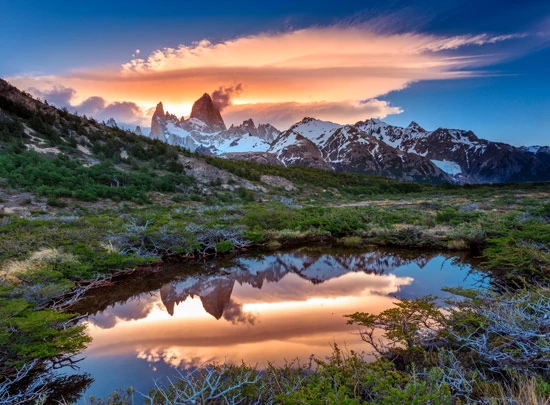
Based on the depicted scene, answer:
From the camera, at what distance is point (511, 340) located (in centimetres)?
478

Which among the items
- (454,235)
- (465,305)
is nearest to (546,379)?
(465,305)

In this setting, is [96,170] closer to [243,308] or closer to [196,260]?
[196,260]

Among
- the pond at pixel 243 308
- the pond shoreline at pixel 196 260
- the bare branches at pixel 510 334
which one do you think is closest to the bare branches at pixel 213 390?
the pond at pixel 243 308

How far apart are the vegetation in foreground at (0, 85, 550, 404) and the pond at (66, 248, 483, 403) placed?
641 mm

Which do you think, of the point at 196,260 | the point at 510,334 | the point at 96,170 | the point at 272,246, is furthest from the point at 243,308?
the point at 96,170

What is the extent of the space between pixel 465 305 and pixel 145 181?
3899cm

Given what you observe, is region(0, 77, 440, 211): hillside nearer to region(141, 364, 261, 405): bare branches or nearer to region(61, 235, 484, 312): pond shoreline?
region(61, 235, 484, 312): pond shoreline

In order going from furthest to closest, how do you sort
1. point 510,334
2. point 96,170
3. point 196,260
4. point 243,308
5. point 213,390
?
1. point 96,170
2. point 196,260
3. point 243,308
4. point 510,334
5. point 213,390

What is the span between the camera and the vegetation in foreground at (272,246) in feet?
14.6

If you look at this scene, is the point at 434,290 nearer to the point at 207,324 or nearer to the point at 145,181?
the point at 207,324

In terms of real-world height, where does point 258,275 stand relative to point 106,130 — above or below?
below

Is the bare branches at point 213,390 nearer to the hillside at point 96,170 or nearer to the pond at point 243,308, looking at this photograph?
the pond at point 243,308

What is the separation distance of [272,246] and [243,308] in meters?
8.44

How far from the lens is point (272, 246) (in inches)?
710
